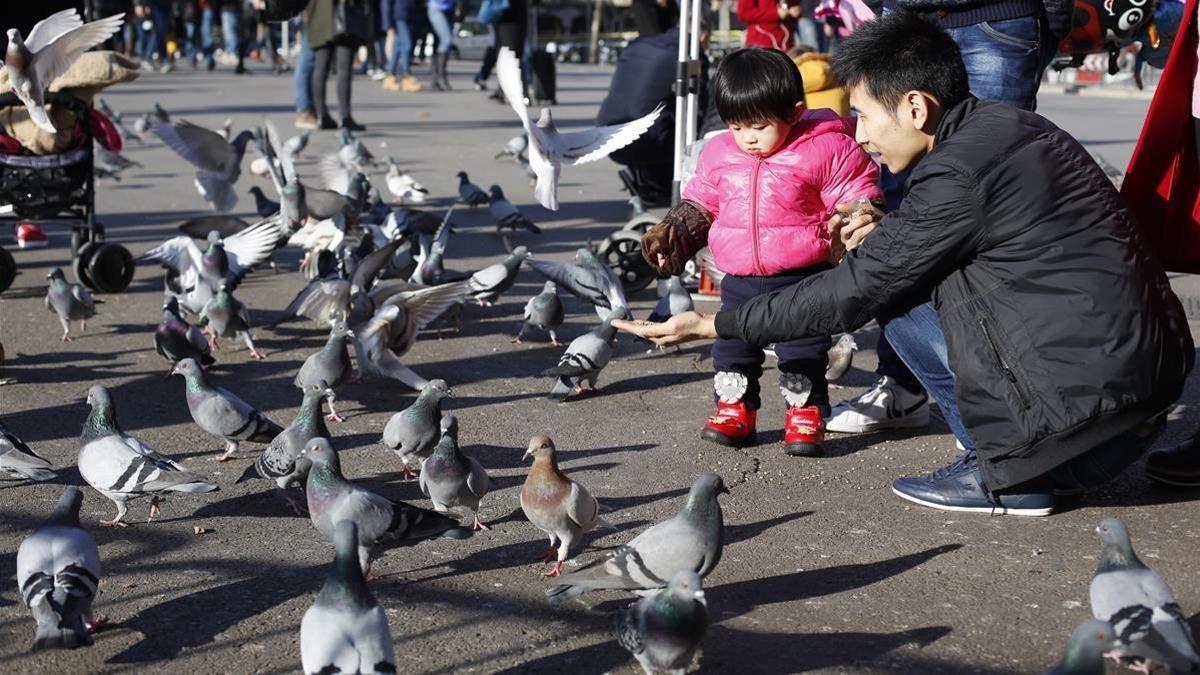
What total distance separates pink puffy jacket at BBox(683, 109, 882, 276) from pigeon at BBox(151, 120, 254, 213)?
566 cm

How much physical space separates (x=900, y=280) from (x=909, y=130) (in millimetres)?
447

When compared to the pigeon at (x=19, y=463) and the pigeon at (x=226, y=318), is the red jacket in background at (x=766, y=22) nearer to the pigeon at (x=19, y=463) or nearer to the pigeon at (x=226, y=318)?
the pigeon at (x=226, y=318)

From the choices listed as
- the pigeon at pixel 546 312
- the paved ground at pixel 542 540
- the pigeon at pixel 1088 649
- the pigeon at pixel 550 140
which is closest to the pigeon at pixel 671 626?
the paved ground at pixel 542 540

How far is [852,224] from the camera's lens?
412 centimetres

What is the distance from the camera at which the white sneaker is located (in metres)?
5.15

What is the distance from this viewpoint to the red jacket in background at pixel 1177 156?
4293 mm

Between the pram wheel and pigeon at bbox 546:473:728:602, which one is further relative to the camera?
the pram wheel

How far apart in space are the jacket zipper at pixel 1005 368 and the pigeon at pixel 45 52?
5047 mm

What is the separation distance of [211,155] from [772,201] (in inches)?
235

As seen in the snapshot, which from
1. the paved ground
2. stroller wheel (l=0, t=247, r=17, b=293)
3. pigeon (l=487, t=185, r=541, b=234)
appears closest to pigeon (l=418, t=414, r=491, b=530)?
the paved ground

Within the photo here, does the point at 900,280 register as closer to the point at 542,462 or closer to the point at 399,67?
the point at 542,462

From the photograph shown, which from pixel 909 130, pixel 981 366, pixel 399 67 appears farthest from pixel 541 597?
pixel 399 67

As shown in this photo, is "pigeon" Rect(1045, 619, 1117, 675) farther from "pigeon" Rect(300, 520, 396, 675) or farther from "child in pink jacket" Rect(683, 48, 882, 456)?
"child in pink jacket" Rect(683, 48, 882, 456)

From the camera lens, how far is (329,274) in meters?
6.95
